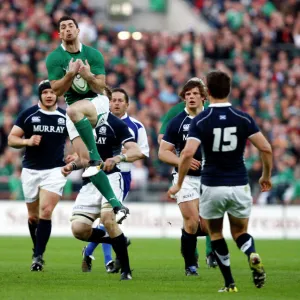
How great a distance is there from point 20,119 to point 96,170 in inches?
105

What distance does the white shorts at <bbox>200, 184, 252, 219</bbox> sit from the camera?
1177 centimetres

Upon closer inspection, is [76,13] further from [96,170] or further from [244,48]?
[96,170]

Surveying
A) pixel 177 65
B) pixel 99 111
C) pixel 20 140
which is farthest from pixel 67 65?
pixel 177 65

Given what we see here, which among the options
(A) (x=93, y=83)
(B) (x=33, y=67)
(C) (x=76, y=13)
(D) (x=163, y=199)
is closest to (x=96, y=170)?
(A) (x=93, y=83)

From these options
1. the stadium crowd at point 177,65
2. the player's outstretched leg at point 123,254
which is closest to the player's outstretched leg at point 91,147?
the player's outstretched leg at point 123,254

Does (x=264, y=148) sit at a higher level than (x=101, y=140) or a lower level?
lower

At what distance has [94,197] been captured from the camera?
563 inches

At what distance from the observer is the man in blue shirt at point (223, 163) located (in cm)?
1170

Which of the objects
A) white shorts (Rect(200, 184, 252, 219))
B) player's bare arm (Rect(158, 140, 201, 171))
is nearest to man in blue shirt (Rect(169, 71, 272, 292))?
white shorts (Rect(200, 184, 252, 219))

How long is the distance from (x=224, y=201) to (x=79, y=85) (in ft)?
9.21

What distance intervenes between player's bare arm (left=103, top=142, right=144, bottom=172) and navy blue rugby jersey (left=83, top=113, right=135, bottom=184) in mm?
313

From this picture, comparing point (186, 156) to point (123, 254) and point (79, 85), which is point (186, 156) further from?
point (79, 85)

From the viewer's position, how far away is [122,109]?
623 inches

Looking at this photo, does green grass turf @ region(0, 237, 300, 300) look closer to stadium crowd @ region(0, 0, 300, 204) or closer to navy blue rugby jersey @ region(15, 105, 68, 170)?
navy blue rugby jersey @ region(15, 105, 68, 170)
